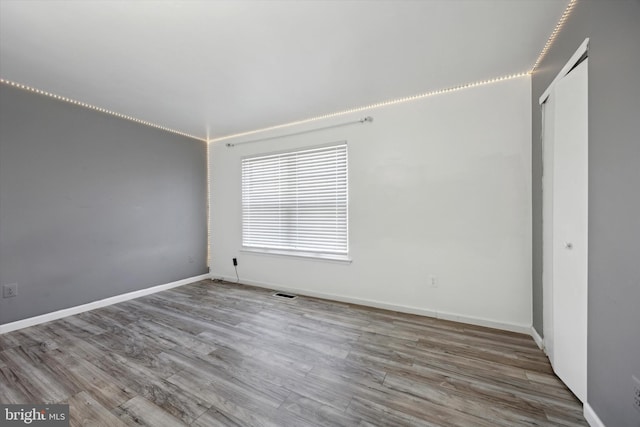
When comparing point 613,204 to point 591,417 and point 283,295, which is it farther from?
point 283,295

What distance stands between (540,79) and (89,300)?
5537mm

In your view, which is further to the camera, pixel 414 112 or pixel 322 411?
pixel 414 112

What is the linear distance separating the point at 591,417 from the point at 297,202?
3328 millimetres

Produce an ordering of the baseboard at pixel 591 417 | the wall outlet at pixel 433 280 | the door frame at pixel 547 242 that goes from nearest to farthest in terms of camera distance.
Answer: the baseboard at pixel 591 417, the door frame at pixel 547 242, the wall outlet at pixel 433 280

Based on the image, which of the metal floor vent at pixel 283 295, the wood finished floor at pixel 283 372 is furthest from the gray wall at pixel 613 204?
the metal floor vent at pixel 283 295

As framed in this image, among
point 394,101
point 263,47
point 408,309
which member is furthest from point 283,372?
point 394,101

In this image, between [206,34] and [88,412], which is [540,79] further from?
[88,412]

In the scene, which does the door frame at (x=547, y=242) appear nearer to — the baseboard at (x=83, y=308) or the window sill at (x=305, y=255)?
the window sill at (x=305, y=255)

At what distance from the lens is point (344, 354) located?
2148 millimetres

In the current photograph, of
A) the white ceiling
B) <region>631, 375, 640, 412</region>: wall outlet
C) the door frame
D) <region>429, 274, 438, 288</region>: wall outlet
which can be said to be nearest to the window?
the white ceiling

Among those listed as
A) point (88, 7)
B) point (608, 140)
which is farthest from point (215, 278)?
point (608, 140)

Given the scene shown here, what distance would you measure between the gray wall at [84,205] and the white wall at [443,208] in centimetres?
240

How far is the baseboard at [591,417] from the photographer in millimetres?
1326

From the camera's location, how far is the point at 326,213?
140 inches
